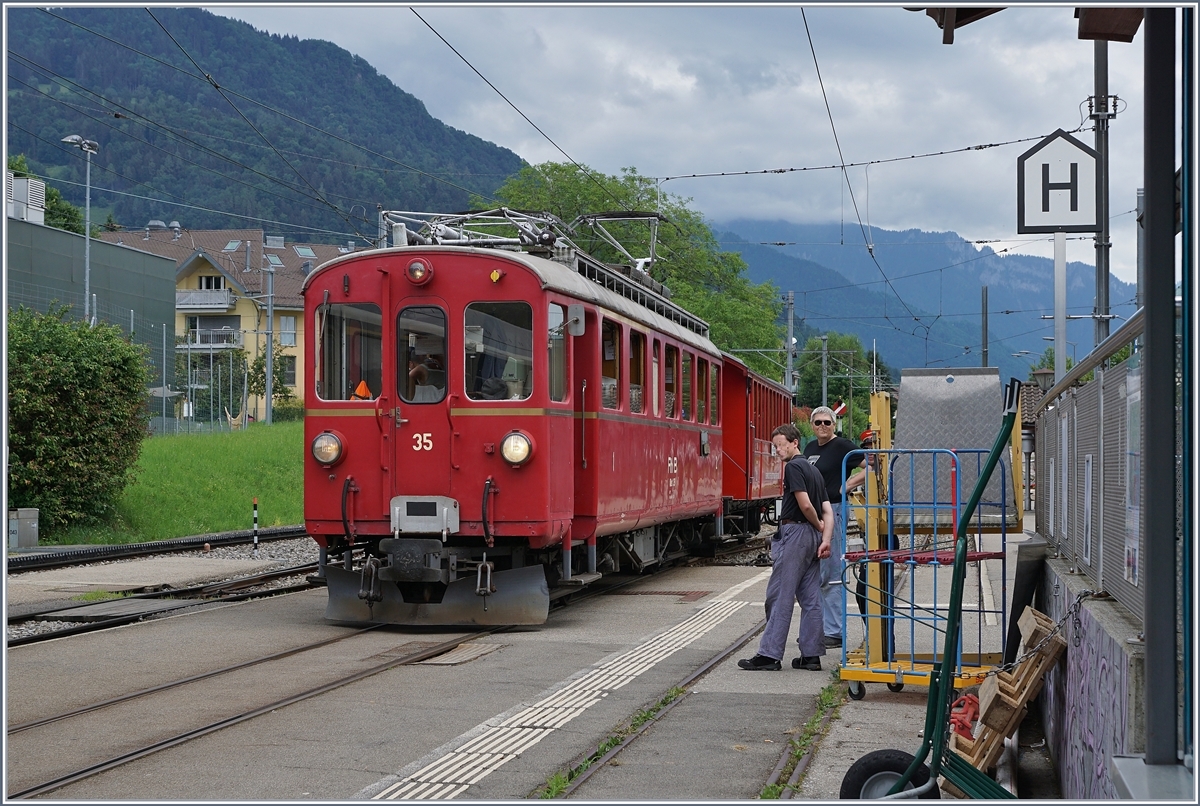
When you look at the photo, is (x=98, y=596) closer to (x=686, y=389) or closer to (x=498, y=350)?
(x=498, y=350)

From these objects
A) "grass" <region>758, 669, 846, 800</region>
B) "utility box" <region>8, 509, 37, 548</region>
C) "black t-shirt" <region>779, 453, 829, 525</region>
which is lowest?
"grass" <region>758, 669, 846, 800</region>

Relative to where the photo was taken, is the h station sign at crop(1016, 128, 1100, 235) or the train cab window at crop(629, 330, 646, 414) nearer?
the h station sign at crop(1016, 128, 1100, 235)

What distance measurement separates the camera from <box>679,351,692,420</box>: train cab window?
1667 cm

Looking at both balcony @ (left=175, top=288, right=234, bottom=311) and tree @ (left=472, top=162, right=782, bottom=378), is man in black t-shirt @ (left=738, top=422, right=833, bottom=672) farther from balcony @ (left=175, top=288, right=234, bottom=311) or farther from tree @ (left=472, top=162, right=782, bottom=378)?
balcony @ (left=175, top=288, right=234, bottom=311)

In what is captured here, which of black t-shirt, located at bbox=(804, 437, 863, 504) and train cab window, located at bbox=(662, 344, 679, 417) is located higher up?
→ train cab window, located at bbox=(662, 344, 679, 417)

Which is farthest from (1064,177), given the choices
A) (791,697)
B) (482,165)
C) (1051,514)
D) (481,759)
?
(482,165)

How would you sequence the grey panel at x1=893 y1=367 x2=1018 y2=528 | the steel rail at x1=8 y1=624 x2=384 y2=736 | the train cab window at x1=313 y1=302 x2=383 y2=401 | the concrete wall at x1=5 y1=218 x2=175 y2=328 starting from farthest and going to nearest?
1. the concrete wall at x1=5 y1=218 x2=175 y2=328
2. the train cab window at x1=313 y1=302 x2=383 y2=401
3. the grey panel at x1=893 y1=367 x2=1018 y2=528
4. the steel rail at x1=8 y1=624 x2=384 y2=736

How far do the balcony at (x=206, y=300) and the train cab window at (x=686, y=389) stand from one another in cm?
6774

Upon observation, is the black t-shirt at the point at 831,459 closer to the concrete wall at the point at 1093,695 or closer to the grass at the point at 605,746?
the grass at the point at 605,746

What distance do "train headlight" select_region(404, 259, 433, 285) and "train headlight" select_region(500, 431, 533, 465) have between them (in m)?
1.60

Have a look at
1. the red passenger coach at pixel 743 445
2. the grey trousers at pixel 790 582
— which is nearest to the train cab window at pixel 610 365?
the grey trousers at pixel 790 582

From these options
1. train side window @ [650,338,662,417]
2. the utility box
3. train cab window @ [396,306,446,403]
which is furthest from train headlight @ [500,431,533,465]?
the utility box

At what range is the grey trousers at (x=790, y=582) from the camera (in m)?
9.70

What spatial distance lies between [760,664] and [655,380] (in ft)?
18.6
